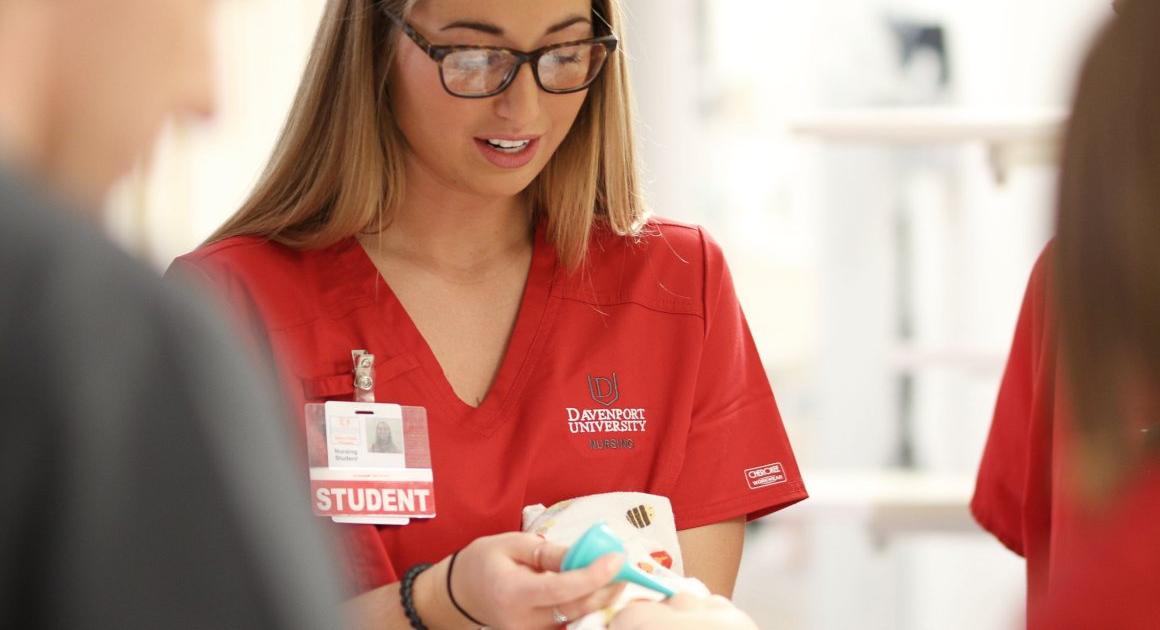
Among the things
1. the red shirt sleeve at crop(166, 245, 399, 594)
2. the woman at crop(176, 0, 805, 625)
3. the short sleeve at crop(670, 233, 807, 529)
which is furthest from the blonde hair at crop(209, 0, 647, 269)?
the short sleeve at crop(670, 233, 807, 529)

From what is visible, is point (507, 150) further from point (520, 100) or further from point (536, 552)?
point (536, 552)

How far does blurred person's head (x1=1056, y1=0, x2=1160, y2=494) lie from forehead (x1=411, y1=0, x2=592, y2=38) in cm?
76

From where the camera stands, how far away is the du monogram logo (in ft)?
6.15

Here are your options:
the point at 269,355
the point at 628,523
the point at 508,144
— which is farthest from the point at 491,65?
the point at 628,523

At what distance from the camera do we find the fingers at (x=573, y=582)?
4.43ft

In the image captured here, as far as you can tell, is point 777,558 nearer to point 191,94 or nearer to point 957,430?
point 957,430

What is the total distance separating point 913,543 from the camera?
3.39 meters

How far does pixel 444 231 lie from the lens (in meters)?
1.96

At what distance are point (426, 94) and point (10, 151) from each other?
50.1 inches

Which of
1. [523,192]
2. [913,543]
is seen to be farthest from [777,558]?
[523,192]

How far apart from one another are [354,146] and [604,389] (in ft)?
1.62

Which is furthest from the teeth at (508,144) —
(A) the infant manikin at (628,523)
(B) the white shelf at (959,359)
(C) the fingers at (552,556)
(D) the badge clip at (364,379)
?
(B) the white shelf at (959,359)

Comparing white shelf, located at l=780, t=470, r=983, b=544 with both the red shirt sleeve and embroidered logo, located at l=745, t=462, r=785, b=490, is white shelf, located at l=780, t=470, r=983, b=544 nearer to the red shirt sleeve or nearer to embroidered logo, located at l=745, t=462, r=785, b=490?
embroidered logo, located at l=745, t=462, r=785, b=490

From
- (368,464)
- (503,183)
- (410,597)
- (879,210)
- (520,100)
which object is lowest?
(410,597)
